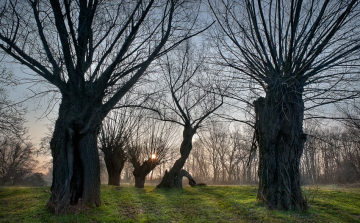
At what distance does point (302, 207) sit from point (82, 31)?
710 centimetres

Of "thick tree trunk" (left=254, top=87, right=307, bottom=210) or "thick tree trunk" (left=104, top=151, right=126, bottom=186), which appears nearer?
"thick tree trunk" (left=254, top=87, right=307, bottom=210)

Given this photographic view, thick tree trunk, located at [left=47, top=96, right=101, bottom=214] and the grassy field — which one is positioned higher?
thick tree trunk, located at [left=47, top=96, right=101, bottom=214]

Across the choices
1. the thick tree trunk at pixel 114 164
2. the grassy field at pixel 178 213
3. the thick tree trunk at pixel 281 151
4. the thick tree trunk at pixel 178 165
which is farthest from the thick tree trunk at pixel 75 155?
the thick tree trunk at pixel 114 164

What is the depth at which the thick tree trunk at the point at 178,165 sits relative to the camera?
11.9m

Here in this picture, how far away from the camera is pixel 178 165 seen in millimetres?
12141

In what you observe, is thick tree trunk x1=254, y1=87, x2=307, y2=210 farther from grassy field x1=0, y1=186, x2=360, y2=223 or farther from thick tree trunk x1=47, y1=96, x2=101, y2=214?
thick tree trunk x1=47, y1=96, x2=101, y2=214

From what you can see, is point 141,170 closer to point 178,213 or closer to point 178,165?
point 178,165

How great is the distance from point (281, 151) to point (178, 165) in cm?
736

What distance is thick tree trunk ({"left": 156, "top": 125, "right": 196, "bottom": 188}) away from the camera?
11.9 meters

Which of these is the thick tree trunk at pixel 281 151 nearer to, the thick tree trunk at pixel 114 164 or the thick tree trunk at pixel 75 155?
the thick tree trunk at pixel 75 155

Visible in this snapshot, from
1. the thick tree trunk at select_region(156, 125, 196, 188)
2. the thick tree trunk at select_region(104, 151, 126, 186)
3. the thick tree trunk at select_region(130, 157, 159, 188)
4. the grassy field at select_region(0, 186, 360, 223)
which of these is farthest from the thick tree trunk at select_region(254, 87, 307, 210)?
the thick tree trunk at select_region(104, 151, 126, 186)

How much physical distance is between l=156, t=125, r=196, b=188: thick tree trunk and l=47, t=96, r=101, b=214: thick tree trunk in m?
6.52

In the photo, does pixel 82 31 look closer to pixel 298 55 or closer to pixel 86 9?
pixel 86 9

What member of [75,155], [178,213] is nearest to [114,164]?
[75,155]
